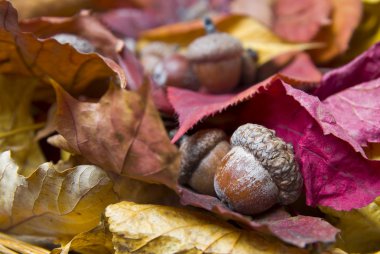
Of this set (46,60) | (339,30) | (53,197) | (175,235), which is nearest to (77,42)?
(46,60)

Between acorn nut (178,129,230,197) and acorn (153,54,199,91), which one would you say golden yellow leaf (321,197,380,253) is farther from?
acorn (153,54,199,91)

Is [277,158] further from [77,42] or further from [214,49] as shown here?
[77,42]

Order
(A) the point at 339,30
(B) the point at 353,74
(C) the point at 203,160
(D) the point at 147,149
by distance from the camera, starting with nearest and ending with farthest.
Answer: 1. (D) the point at 147,149
2. (C) the point at 203,160
3. (B) the point at 353,74
4. (A) the point at 339,30

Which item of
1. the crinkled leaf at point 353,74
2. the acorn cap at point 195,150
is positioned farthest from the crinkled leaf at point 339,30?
the acorn cap at point 195,150

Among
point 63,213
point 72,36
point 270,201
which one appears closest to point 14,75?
point 72,36

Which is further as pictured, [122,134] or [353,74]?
[353,74]

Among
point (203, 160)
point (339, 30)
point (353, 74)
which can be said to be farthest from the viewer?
point (339, 30)
